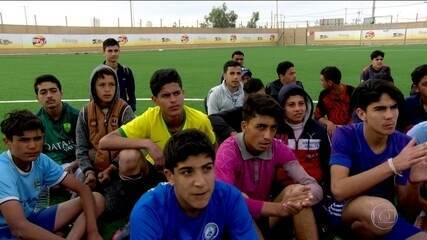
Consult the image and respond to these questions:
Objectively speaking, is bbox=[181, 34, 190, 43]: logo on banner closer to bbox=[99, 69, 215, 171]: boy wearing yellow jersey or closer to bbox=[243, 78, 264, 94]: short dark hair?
bbox=[243, 78, 264, 94]: short dark hair

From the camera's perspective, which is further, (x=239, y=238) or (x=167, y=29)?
(x=167, y=29)

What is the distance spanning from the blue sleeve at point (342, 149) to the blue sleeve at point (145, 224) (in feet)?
4.67

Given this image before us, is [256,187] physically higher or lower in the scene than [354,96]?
lower

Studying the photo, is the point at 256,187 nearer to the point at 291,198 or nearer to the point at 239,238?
the point at 291,198

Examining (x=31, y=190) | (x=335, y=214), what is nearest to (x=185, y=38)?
(x=335, y=214)

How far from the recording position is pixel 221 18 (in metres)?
77.8

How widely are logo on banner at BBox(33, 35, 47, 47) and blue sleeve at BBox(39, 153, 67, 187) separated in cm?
3332

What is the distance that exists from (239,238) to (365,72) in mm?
8693

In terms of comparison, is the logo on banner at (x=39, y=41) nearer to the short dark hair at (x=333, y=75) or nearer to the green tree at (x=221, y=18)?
the short dark hair at (x=333, y=75)

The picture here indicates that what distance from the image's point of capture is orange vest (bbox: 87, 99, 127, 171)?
4.45 meters

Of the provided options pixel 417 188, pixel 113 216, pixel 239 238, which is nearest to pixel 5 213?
pixel 113 216

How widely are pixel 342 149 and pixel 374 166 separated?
0.26m

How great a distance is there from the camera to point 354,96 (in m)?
3.34

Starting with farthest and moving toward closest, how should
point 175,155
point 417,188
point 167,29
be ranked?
point 167,29, point 417,188, point 175,155
